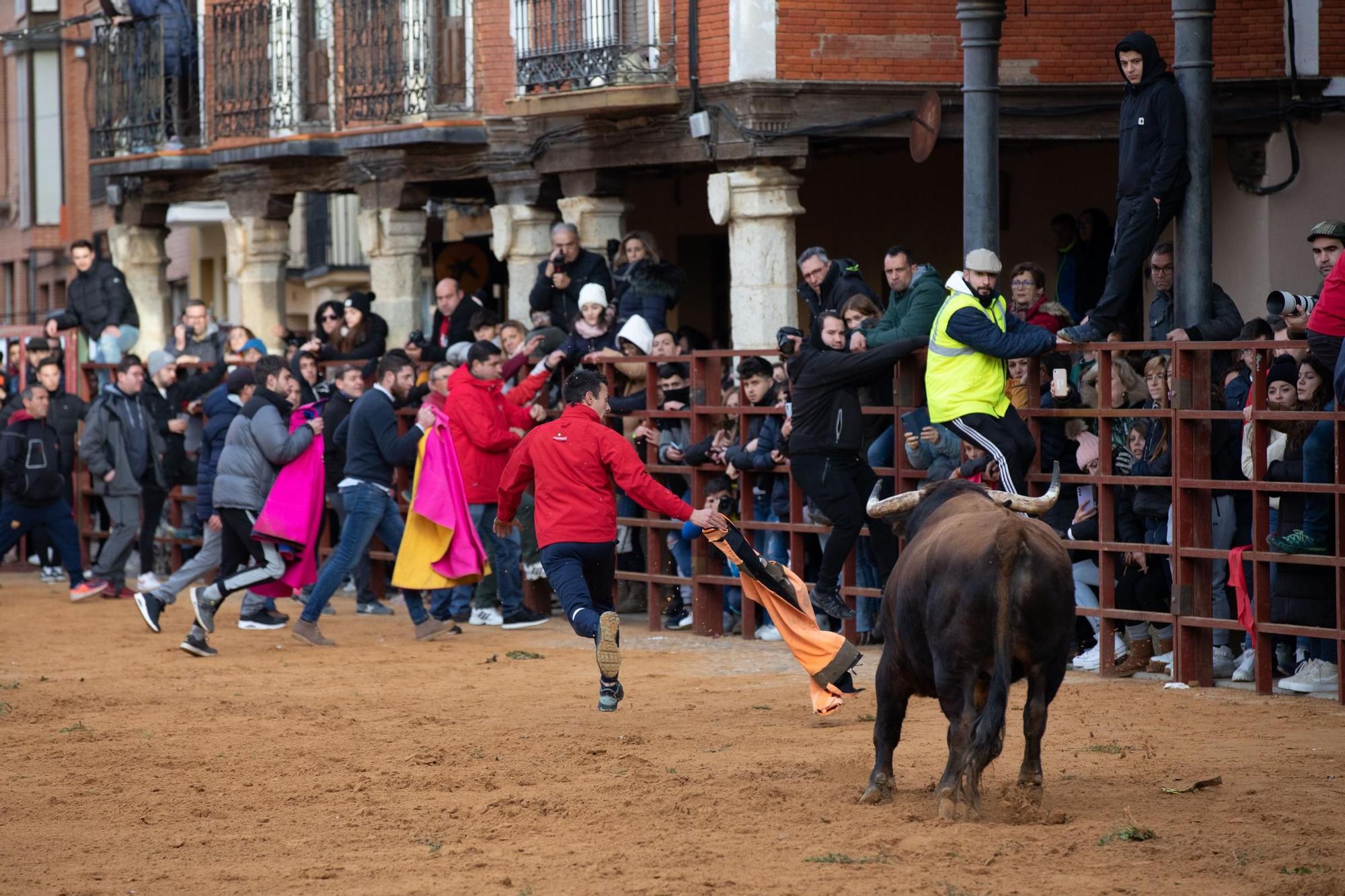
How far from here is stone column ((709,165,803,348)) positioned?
18672 millimetres

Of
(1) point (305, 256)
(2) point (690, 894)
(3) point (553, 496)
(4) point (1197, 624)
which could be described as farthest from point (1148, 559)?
(1) point (305, 256)

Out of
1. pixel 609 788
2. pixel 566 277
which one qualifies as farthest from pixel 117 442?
pixel 609 788

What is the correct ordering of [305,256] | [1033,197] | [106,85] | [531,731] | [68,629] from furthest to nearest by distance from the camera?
[305,256], [106,85], [1033,197], [68,629], [531,731]

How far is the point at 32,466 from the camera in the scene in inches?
736

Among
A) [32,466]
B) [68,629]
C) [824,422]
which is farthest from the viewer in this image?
[32,466]

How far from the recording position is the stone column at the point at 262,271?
85.6 ft

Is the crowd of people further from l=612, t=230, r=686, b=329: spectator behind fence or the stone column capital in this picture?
the stone column capital

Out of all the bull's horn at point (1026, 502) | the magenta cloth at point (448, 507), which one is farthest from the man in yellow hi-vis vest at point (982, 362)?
the magenta cloth at point (448, 507)

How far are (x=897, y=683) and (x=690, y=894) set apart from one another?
188 centimetres

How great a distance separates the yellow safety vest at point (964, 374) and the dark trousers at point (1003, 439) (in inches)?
1.7

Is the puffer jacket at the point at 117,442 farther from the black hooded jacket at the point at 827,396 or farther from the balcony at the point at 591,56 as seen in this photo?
the black hooded jacket at the point at 827,396

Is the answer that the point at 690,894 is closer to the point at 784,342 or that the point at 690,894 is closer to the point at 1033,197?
the point at 784,342

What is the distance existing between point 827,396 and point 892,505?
4177 mm

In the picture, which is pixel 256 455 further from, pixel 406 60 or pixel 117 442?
pixel 406 60
